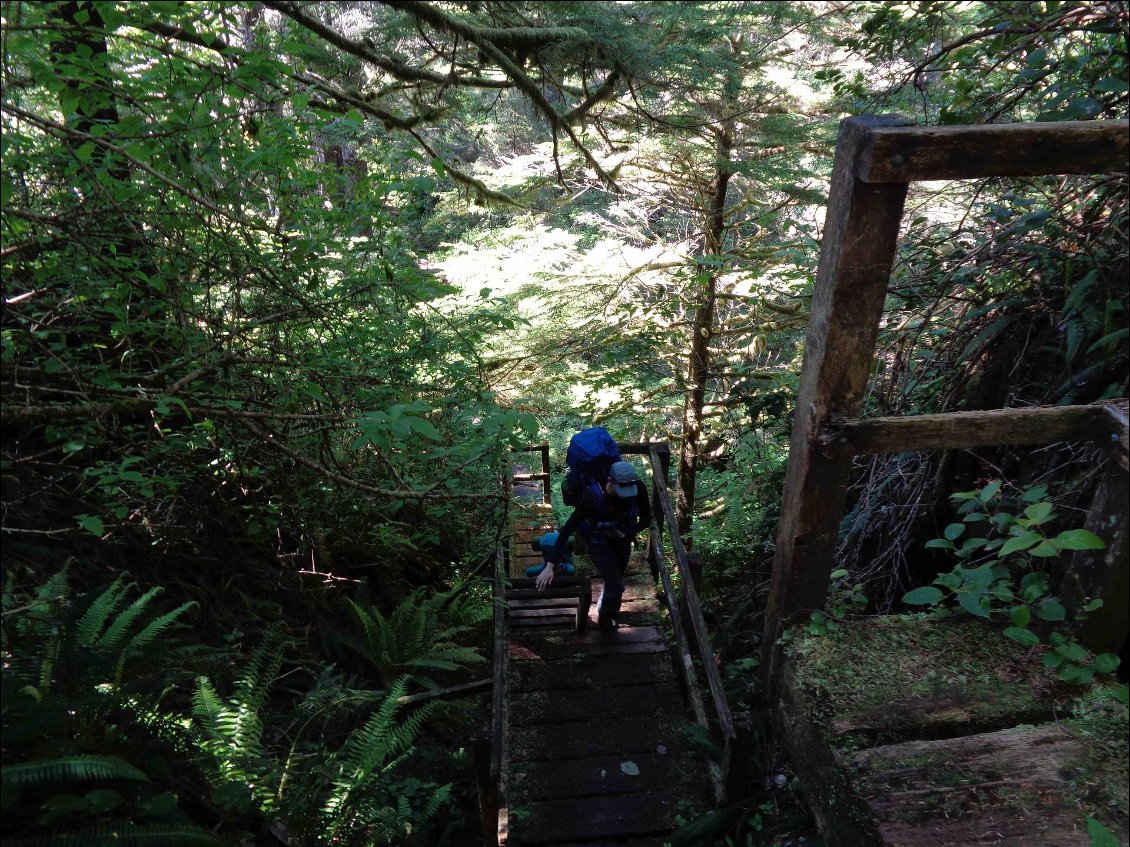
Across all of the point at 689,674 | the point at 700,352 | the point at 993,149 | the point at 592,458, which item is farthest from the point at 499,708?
the point at 700,352

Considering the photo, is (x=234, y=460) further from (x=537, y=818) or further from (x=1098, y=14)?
(x=1098, y=14)

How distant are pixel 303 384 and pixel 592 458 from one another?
2436 mm

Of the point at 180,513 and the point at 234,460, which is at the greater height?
the point at 234,460

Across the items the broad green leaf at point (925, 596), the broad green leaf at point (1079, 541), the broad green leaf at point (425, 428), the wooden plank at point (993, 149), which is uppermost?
the wooden plank at point (993, 149)

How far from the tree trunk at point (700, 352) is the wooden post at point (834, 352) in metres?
6.66

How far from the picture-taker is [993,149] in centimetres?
222

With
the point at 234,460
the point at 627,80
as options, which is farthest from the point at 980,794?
the point at 627,80

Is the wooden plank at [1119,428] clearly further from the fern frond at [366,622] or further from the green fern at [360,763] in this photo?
the fern frond at [366,622]

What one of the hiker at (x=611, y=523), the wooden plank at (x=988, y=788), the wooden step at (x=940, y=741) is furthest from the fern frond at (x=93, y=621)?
the wooden plank at (x=988, y=788)

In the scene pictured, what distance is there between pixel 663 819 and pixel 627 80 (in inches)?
279

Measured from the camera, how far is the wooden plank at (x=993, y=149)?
2.20 m

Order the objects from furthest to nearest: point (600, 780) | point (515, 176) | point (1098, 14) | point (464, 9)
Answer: point (515, 176) → point (464, 9) → point (600, 780) → point (1098, 14)

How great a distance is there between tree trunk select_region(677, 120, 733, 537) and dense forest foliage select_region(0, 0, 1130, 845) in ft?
6.38

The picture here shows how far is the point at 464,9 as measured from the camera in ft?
23.1
